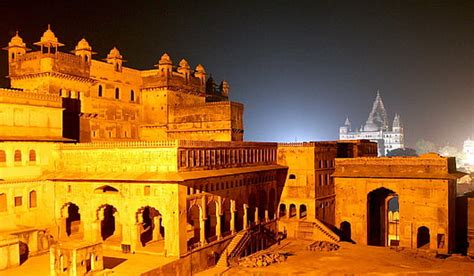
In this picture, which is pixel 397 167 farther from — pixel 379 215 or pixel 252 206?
pixel 252 206

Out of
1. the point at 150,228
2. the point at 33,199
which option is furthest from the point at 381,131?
the point at 33,199

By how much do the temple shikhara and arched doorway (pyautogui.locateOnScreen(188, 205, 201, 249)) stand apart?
117 millimetres

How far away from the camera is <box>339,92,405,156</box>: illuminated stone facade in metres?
181

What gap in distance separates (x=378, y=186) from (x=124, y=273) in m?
26.5

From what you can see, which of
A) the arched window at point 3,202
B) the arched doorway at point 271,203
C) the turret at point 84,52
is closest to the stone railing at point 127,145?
the arched window at point 3,202

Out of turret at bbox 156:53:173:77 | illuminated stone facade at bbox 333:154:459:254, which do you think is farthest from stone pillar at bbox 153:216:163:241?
illuminated stone facade at bbox 333:154:459:254

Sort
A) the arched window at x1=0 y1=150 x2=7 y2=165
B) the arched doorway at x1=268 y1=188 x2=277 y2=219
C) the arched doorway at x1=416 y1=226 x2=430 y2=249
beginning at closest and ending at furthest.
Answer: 1. the arched window at x1=0 y1=150 x2=7 y2=165
2. the arched doorway at x1=416 y1=226 x2=430 y2=249
3. the arched doorway at x1=268 y1=188 x2=277 y2=219

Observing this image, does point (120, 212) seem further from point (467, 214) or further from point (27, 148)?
point (467, 214)

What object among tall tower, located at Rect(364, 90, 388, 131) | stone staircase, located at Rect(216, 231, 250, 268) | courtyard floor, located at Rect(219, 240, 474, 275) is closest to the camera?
courtyard floor, located at Rect(219, 240, 474, 275)

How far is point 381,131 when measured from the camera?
184m

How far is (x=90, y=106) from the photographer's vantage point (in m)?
42.9

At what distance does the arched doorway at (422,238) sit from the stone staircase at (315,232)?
7.50 meters

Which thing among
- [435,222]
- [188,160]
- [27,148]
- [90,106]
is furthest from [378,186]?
[27,148]

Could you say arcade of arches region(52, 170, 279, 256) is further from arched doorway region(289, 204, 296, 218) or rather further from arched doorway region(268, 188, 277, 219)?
arched doorway region(289, 204, 296, 218)
